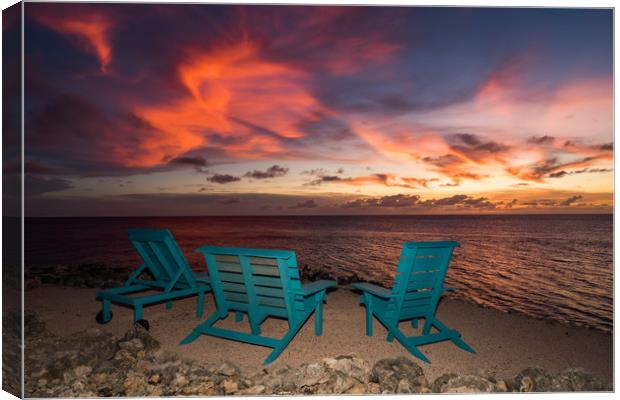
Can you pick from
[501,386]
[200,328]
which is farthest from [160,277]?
[501,386]

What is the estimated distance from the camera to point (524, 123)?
21469 millimetres

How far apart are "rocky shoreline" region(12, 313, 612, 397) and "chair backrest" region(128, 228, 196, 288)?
1.39m

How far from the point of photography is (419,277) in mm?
4301

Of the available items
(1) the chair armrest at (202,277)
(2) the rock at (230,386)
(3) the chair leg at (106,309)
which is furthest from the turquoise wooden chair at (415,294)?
(3) the chair leg at (106,309)

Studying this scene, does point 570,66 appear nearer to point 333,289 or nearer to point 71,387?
point 333,289

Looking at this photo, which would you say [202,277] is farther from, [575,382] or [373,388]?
[575,382]

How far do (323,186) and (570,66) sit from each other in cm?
2858

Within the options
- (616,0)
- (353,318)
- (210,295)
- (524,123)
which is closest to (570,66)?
(616,0)

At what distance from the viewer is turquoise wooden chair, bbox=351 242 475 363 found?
4.18 m

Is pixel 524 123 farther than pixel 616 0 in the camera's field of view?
Yes

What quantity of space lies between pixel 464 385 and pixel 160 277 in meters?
3.56

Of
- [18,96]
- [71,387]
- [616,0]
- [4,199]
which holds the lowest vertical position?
[71,387]

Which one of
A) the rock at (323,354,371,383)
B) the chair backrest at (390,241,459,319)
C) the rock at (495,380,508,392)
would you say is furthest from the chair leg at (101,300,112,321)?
the rock at (495,380,508,392)

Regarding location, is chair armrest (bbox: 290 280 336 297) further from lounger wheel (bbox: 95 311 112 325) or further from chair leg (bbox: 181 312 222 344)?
lounger wheel (bbox: 95 311 112 325)
